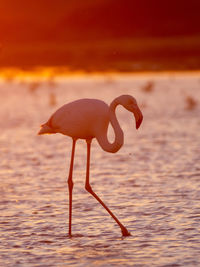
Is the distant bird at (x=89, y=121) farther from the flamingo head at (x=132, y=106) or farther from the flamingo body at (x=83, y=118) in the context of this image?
the flamingo head at (x=132, y=106)

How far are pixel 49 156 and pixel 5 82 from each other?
78.8ft

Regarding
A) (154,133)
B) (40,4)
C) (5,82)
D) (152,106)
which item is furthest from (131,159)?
(40,4)

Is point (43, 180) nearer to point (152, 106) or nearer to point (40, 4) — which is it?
point (152, 106)

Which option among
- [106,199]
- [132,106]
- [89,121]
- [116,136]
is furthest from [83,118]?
[106,199]

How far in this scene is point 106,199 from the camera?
30.2 feet

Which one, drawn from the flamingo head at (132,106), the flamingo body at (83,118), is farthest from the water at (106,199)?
the flamingo head at (132,106)

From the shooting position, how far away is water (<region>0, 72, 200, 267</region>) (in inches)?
272

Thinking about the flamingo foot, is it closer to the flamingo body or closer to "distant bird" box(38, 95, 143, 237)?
"distant bird" box(38, 95, 143, 237)

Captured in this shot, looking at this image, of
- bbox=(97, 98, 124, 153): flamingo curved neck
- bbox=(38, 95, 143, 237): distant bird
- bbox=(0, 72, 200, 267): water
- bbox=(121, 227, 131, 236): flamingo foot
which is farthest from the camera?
bbox=(38, 95, 143, 237): distant bird

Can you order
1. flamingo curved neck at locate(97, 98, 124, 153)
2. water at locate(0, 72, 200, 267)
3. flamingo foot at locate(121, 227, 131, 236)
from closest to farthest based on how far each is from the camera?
water at locate(0, 72, 200, 267)
flamingo foot at locate(121, 227, 131, 236)
flamingo curved neck at locate(97, 98, 124, 153)

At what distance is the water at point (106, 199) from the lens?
22.7ft

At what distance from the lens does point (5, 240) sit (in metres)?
7.41

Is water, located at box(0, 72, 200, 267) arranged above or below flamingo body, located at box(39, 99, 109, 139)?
below

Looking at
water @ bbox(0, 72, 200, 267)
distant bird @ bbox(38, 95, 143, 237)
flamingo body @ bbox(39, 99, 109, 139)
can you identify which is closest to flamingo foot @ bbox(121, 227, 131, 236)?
water @ bbox(0, 72, 200, 267)
